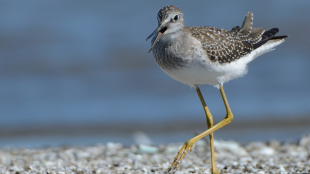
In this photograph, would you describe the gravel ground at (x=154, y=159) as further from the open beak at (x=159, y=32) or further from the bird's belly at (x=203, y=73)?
the open beak at (x=159, y=32)

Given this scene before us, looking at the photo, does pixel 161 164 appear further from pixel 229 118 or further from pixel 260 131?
pixel 260 131

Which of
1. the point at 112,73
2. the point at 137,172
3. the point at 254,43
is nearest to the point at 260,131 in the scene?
the point at 254,43

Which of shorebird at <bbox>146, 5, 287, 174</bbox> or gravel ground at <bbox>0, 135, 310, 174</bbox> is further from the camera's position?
gravel ground at <bbox>0, 135, 310, 174</bbox>

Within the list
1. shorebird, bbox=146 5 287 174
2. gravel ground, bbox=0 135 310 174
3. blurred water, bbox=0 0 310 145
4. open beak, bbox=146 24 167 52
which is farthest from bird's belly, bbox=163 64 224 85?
blurred water, bbox=0 0 310 145

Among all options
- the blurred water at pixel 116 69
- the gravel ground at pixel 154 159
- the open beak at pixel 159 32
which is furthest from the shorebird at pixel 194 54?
the blurred water at pixel 116 69

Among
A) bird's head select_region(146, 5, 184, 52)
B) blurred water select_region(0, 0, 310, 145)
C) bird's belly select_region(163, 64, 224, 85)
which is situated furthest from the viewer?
blurred water select_region(0, 0, 310, 145)

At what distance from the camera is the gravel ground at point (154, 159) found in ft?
23.0

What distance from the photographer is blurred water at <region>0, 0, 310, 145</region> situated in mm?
12484

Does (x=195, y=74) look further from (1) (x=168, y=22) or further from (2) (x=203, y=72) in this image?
(1) (x=168, y=22)

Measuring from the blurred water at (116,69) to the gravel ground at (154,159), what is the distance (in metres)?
2.39

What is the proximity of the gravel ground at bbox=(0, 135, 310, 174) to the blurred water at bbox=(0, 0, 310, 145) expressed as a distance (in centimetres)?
239

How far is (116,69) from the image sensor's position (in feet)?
53.0

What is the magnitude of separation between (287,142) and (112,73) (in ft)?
26.3

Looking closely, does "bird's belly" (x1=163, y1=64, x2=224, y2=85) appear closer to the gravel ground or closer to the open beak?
the open beak
